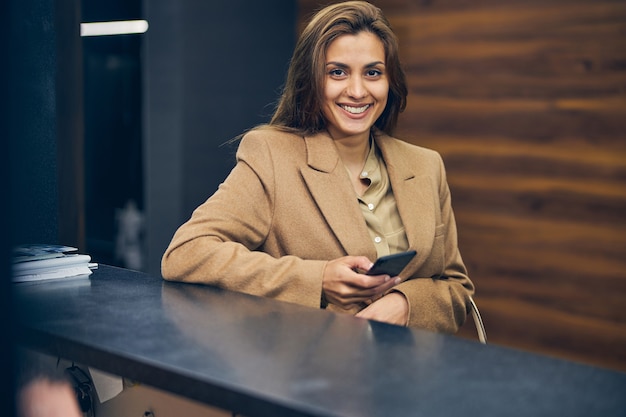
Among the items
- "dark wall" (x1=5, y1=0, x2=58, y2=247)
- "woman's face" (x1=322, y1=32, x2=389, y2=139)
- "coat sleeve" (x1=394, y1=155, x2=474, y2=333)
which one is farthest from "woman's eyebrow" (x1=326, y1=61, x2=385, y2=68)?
"dark wall" (x1=5, y1=0, x2=58, y2=247)

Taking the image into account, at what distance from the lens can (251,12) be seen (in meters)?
4.33

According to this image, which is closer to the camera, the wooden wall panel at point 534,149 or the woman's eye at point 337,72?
the woman's eye at point 337,72

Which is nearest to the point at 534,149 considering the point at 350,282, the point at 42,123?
the point at 350,282

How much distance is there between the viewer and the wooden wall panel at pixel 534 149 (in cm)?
335

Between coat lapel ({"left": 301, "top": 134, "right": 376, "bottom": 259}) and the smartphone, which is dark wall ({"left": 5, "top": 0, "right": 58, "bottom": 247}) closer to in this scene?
coat lapel ({"left": 301, "top": 134, "right": 376, "bottom": 259})

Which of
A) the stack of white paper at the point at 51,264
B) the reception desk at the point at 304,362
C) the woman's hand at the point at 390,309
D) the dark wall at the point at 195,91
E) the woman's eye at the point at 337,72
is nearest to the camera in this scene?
the reception desk at the point at 304,362

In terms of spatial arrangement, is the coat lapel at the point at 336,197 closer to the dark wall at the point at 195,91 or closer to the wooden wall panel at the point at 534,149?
the wooden wall panel at the point at 534,149

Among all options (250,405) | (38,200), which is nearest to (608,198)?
(38,200)

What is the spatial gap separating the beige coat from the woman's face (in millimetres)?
86

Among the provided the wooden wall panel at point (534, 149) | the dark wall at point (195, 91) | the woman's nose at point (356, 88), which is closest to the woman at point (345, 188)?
the woman's nose at point (356, 88)

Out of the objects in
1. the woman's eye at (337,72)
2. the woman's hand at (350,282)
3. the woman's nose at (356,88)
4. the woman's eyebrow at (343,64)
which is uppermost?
the woman's eyebrow at (343,64)

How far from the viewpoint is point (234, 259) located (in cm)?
175

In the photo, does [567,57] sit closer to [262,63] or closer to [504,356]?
[262,63]

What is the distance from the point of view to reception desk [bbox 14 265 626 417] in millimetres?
904
